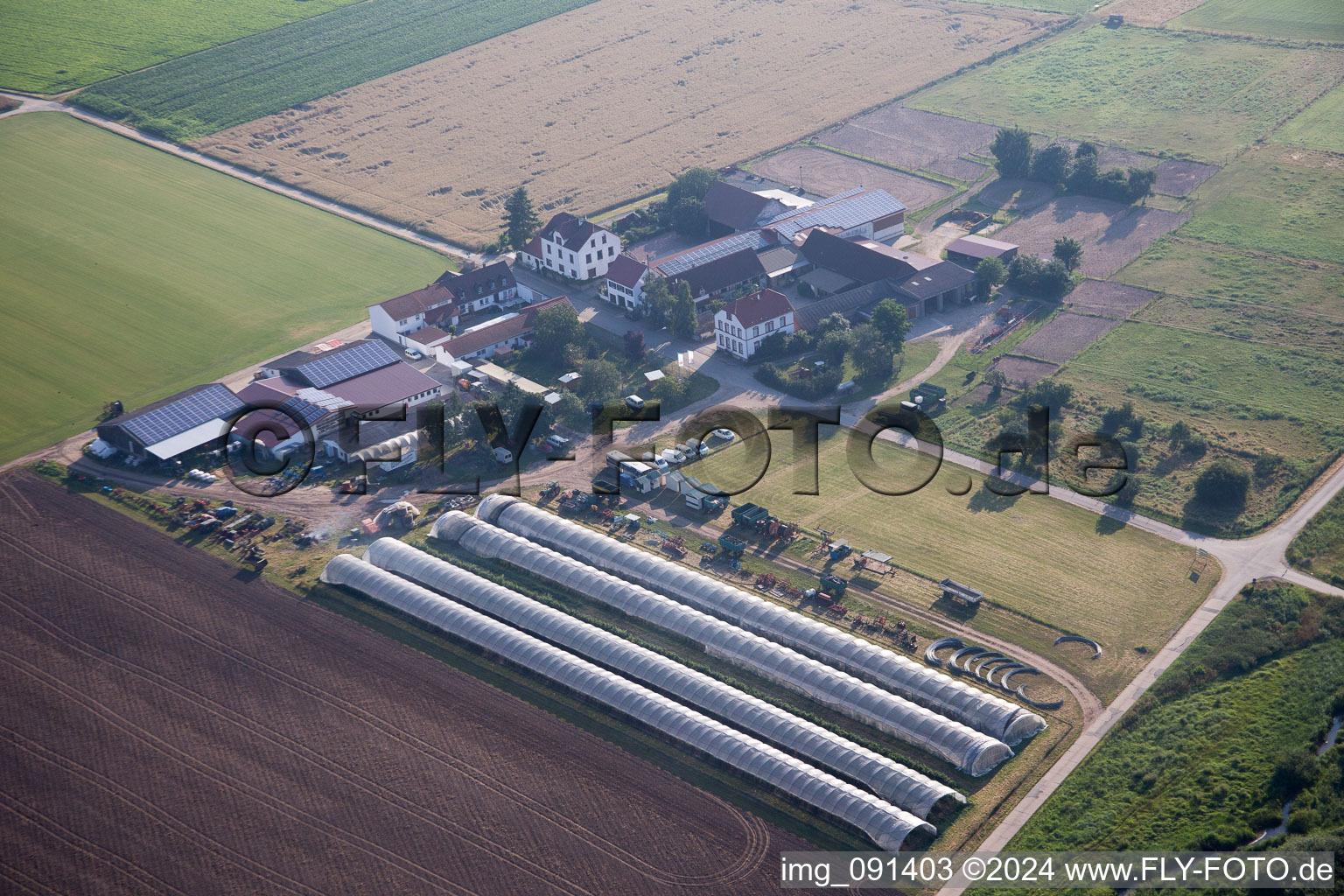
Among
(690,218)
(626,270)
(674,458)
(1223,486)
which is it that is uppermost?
(690,218)

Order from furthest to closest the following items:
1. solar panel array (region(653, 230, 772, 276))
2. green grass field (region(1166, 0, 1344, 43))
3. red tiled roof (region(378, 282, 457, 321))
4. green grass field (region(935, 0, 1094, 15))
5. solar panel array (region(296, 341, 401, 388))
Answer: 1. green grass field (region(935, 0, 1094, 15))
2. green grass field (region(1166, 0, 1344, 43))
3. solar panel array (region(653, 230, 772, 276))
4. red tiled roof (region(378, 282, 457, 321))
5. solar panel array (region(296, 341, 401, 388))

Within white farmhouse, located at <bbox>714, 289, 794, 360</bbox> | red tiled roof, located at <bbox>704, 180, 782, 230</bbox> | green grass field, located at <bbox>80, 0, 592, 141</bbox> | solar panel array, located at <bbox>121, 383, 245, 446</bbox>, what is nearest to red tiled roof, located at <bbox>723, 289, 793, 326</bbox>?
white farmhouse, located at <bbox>714, 289, 794, 360</bbox>

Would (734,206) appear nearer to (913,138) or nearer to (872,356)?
(872,356)

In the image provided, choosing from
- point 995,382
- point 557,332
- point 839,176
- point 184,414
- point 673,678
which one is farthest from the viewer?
point 839,176

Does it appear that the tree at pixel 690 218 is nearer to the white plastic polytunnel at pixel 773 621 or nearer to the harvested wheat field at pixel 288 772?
the white plastic polytunnel at pixel 773 621

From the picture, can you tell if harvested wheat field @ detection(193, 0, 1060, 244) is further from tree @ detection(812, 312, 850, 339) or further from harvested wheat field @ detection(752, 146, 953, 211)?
tree @ detection(812, 312, 850, 339)

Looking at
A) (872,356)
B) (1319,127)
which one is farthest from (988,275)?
(1319,127)
